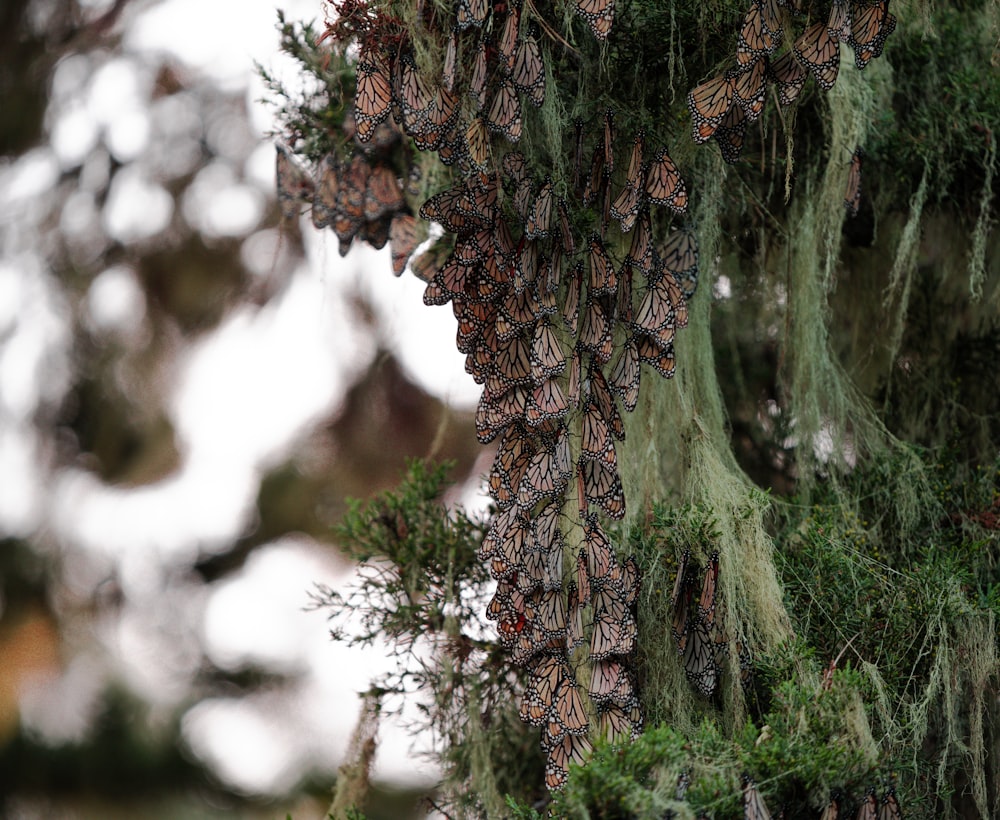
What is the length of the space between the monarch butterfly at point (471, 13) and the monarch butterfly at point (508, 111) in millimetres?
106

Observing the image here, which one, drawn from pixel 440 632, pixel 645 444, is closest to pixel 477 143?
pixel 645 444

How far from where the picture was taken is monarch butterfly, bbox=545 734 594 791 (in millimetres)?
1493

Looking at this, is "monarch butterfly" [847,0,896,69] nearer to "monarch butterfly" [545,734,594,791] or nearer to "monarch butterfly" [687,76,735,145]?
"monarch butterfly" [687,76,735,145]

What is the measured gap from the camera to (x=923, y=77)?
2340 mm

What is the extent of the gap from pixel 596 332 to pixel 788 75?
0.50 metres

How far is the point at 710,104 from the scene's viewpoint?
1.60 meters

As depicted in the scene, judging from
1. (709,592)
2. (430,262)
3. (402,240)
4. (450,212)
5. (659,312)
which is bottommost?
(709,592)

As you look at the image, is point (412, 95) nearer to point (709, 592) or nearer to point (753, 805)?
point (709, 592)

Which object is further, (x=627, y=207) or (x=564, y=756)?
(x=627, y=207)

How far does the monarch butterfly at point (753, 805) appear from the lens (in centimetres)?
131

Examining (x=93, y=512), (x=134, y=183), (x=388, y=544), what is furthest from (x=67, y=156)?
(x=388, y=544)

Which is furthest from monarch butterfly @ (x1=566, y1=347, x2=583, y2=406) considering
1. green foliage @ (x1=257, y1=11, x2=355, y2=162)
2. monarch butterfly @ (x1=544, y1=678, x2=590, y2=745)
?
green foliage @ (x1=257, y1=11, x2=355, y2=162)

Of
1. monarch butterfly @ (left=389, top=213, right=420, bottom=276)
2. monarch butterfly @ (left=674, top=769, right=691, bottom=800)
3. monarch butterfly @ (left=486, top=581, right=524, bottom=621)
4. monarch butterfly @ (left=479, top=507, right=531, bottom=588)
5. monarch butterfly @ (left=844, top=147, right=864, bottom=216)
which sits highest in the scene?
monarch butterfly @ (left=389, top=213, right=420, bottom=276)

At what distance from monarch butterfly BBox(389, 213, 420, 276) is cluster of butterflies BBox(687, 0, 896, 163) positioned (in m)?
0.87
